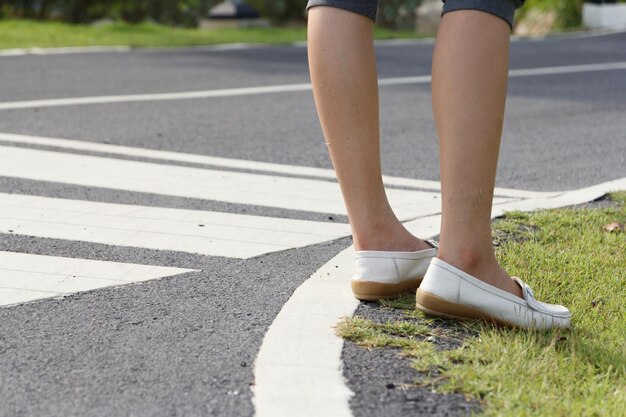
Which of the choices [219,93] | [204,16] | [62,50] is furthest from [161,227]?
[204,16]

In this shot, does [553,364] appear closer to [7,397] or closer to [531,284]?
[531,284]

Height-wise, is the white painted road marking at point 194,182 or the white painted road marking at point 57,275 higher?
the white painted road marking at point 57,275

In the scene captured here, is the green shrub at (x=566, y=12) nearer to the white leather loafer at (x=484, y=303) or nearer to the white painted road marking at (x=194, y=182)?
the white painted road marking at (x=194, y=182)

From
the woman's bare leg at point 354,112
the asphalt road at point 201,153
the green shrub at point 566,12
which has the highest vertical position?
the woman's bare leg at point 354,112

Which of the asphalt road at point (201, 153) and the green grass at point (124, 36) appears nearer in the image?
the asphalt road at point (201, 153)

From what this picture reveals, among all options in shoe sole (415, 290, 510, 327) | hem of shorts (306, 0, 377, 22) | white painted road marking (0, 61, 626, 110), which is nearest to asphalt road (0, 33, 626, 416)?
white painted road marking (0, 61, 626, 110)

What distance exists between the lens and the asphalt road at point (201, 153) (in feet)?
7.64

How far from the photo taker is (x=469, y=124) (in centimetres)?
263

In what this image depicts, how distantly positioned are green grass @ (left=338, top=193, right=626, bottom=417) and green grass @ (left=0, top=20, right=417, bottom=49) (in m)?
7.61

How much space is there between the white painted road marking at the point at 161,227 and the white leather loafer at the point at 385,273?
0.64 metres

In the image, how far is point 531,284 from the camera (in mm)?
3006

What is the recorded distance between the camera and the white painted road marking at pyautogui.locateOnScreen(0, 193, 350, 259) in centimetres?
354

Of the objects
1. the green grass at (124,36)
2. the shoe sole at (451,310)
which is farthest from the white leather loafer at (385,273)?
the green grass at (124,36)

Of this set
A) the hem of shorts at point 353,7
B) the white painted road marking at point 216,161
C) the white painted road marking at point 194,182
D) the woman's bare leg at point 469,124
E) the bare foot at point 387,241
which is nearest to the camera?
the woman's bare leg at point 469,124
